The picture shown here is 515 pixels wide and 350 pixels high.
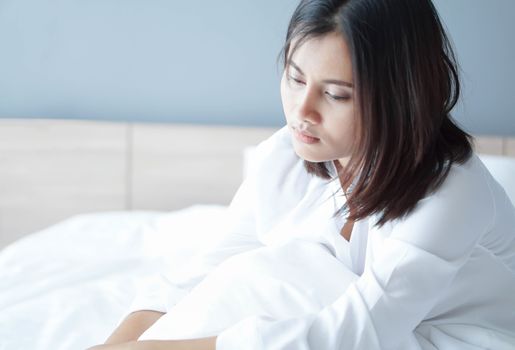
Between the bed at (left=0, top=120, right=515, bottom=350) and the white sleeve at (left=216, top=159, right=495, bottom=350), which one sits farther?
the bed at (left=0, top=120, right=515, bottom=350)

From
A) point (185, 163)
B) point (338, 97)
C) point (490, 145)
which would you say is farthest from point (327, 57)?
point (185, 163)

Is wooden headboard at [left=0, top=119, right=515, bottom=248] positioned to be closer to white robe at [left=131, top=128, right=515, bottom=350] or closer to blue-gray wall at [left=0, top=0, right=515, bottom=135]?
blue-gray wall at [left=0, top=0, right=515, bottom=135]

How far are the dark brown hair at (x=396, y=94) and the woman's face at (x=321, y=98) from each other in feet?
0.06

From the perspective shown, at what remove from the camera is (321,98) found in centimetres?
102

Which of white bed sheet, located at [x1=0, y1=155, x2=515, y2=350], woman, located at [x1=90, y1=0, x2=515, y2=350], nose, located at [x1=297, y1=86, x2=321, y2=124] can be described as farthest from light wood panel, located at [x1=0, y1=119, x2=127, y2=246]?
nose, located at [x1=297, y1=86, x2=321, y2=124]

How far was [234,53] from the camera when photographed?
7.82ft

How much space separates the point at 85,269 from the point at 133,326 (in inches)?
22.9

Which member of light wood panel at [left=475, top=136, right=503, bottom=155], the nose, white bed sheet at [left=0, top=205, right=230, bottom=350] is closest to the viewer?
the nose

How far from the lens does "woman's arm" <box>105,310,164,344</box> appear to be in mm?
1096

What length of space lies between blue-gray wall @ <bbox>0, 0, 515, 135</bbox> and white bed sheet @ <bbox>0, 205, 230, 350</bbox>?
1.57 feet

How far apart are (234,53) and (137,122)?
0.43m

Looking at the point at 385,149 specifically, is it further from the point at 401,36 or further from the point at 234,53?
the point at 234,53

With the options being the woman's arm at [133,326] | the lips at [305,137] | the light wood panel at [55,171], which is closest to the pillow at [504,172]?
the lips at [305,137]

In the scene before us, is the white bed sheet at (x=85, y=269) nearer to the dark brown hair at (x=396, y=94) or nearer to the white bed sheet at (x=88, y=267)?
the white bed sheet at (x=88, y=267)
